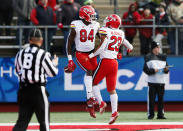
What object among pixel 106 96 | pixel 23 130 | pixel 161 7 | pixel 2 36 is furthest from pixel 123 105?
pixel 23 130

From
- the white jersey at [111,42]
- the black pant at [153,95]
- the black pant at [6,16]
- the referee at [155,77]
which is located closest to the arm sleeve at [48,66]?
the white jersey at [111,42]

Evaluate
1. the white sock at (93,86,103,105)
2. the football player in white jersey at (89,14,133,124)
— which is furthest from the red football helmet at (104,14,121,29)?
the white sock at (93,86,103,105)

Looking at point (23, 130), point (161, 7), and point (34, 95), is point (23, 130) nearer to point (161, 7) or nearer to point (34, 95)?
point (34, 95)

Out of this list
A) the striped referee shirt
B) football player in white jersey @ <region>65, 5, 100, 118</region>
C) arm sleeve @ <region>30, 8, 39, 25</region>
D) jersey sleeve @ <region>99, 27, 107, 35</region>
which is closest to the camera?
the striped referee shirt

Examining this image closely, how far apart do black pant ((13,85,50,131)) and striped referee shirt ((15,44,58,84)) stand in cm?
15

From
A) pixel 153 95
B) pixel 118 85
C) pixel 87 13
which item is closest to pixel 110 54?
pixel 87 13

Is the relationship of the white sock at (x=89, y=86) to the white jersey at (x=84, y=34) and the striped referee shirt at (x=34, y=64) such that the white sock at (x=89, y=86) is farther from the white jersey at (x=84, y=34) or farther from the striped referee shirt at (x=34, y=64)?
the striped referee shirt at (x=34, y=64)

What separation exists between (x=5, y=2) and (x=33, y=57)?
8356 mm

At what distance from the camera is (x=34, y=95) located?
7.99 m

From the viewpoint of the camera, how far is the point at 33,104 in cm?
801

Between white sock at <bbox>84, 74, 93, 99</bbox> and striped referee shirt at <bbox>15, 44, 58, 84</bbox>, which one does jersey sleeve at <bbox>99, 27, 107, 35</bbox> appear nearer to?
white sock at <bbox>84, 74, 93, 99</bbox>

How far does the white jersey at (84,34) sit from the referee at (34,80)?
287cm

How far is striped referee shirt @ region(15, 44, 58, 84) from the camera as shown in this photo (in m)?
7.95

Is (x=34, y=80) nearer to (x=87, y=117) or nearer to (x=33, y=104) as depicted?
(x=33, y=104)
